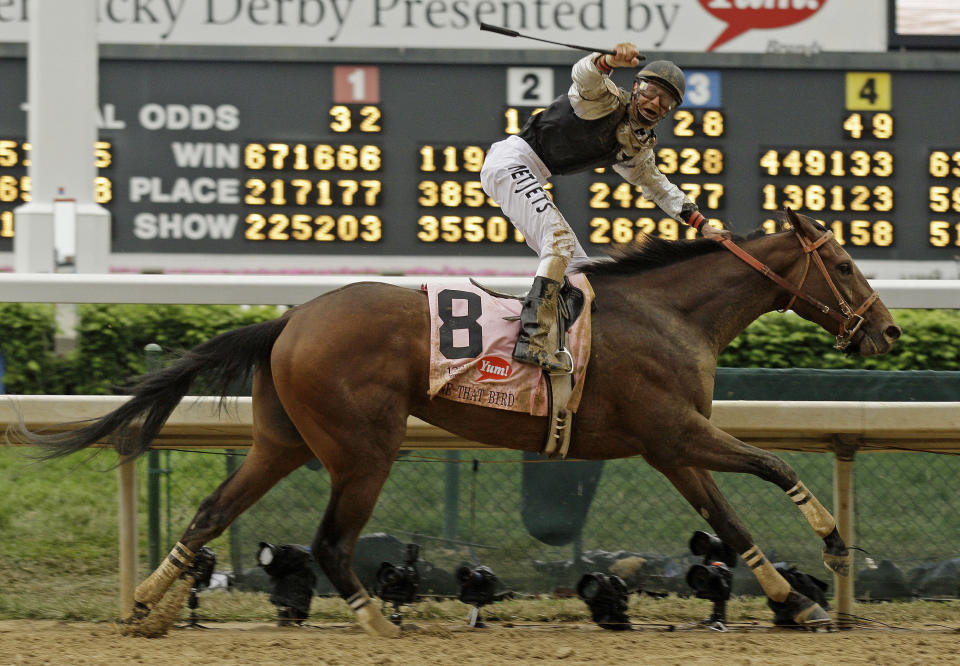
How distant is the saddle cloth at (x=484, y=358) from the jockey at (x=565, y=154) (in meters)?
0.06

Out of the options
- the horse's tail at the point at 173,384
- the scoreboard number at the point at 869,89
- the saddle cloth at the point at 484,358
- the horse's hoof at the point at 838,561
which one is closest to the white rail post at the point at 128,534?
the horse's tail at the point at 173,384

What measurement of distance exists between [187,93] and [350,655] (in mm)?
6487

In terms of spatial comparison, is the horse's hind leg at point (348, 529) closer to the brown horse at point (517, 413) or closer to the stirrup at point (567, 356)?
the brown horse at point (517, 413)

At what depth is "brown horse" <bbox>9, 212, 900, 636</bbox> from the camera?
4176 millimetres

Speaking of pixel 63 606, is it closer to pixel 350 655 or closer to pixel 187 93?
pixel 350 655

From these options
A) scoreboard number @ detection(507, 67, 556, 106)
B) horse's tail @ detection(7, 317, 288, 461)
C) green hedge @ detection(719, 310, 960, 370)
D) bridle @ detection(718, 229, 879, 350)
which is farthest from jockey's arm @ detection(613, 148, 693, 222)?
scoreboard number @ detection(507, 67, 556, 106)

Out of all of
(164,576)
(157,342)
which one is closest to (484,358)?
(164,576)

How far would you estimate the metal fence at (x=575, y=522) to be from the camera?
5.06 m

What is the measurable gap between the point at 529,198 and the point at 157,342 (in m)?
3.92

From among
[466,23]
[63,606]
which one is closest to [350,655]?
[63,606]

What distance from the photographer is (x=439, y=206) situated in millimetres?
9281

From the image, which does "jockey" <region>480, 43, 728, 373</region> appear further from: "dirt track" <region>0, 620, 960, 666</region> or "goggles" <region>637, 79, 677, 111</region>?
"dirt track" <region>0, 620, 960, 666</region>

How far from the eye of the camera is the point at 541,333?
4188 mm

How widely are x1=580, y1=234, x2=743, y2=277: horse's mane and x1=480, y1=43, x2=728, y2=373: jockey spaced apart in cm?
6
